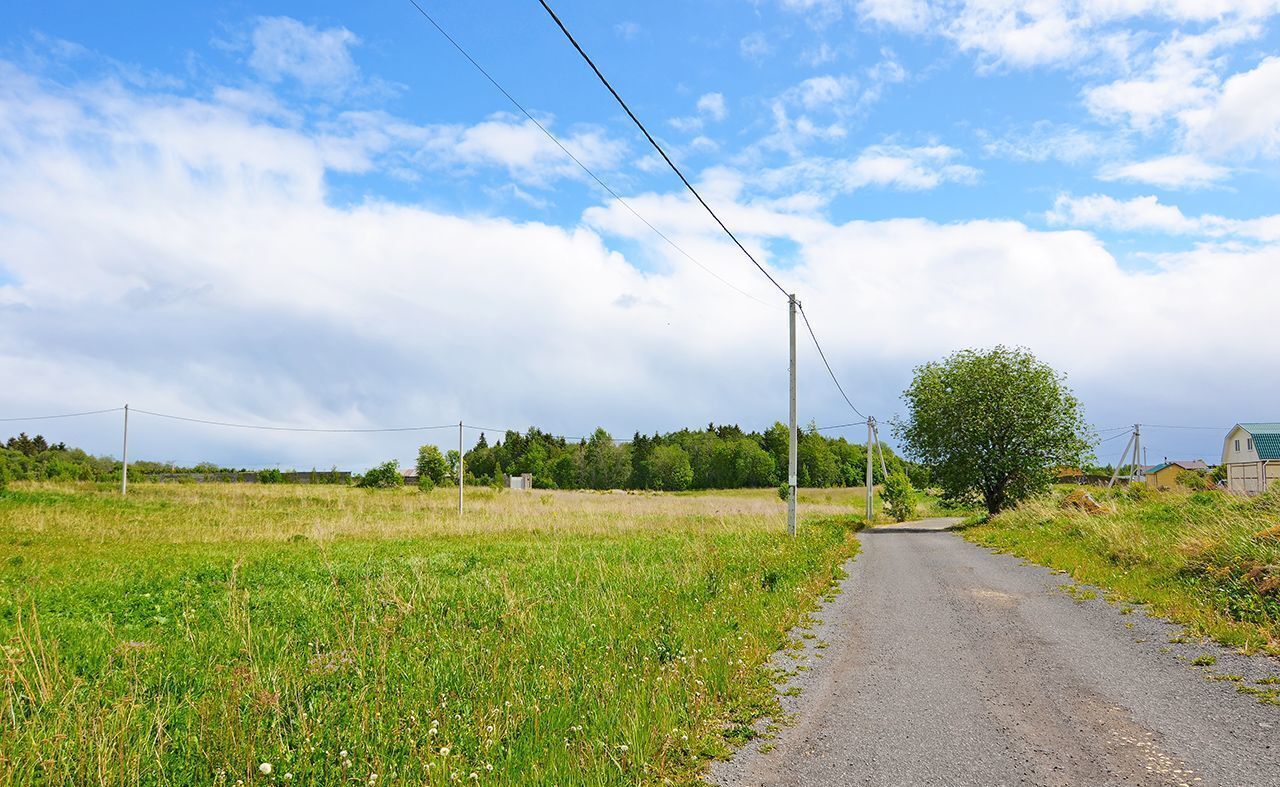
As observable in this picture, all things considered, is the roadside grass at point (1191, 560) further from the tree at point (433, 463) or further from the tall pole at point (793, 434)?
the tree at point (433, 463)

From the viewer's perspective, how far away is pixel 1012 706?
648 centimetres

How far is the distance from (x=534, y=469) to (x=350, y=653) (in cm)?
12589

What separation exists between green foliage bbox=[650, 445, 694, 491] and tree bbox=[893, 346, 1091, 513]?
88.0 meters

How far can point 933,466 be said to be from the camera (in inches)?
1444

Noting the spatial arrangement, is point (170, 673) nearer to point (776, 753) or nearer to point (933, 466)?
point (776, 753)

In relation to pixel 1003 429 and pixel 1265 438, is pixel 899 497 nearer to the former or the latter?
pixel 1003 429

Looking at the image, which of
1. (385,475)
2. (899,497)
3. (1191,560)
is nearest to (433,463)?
(385,475)

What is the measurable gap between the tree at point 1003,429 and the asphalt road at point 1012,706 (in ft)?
84.1

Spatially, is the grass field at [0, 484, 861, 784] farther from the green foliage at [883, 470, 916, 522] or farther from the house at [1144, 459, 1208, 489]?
the house at [1144, 459, 1208, 489]

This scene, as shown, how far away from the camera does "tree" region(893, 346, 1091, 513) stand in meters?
34.6

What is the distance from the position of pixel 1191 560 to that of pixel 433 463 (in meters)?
71.6

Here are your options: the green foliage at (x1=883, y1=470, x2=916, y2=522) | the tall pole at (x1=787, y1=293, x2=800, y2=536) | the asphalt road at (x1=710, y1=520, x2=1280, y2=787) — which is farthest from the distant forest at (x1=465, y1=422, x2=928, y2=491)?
the asphalt road at (x1=710, y1=520, x2=1280, y2=787)

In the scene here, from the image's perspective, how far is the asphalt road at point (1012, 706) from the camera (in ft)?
16.7

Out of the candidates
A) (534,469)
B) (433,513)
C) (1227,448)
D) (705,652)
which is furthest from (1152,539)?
(534,469)
